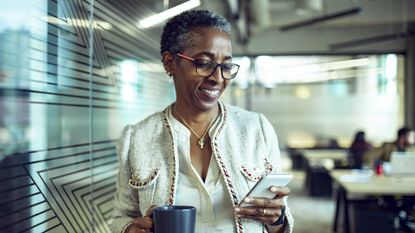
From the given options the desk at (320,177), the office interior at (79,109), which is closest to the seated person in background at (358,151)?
the desk at (320,177)

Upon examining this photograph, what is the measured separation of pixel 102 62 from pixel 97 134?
31cm

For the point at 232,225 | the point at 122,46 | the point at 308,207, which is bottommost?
the point at 308,207

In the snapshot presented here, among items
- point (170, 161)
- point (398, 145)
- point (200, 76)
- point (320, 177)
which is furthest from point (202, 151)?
point (320, 177)

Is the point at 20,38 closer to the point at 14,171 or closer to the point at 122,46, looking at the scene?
the point at 14,171

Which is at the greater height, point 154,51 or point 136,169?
point 154,51

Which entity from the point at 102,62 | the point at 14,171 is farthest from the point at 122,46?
the point at 14,171

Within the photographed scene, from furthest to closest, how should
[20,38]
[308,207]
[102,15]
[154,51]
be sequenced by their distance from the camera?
1. [308,207]
2. [154,51]
3. [102,15]
4. [20,38]

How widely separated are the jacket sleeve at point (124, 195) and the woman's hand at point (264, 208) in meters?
0.27

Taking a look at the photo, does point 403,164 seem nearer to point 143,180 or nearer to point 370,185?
point 370,185

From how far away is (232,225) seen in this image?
127cm

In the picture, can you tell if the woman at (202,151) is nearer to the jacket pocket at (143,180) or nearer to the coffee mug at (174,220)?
the jacket pocket at (143,180)

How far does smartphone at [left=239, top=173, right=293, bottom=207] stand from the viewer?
1166mm

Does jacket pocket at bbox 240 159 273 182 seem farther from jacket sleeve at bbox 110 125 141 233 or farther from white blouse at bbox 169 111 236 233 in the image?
jacket sleeve at bbox 110 125 141 233

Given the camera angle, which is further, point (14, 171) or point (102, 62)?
point (102, 62)
